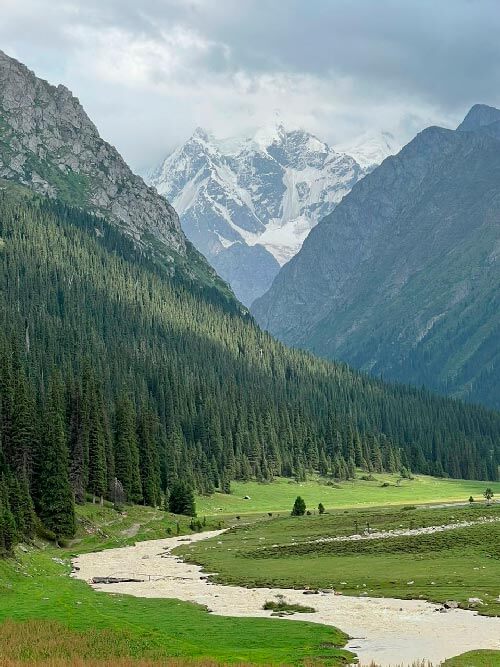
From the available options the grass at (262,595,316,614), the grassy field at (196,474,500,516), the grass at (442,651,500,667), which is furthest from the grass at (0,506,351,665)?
the grassy field at (196,474,500,516)

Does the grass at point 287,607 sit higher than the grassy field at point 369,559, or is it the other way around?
the grassy field at point 369,559

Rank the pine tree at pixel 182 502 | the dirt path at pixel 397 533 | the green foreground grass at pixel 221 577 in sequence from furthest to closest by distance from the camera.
Result: the pine tree at pixel 182 502, the dirt path at pixel 397 533, the green foreground grass at pixel 221 577

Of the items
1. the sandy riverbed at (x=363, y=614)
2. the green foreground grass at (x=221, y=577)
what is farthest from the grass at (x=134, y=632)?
the sandy riverbed at (x=363, y=614)

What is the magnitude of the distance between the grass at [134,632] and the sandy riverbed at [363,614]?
2.07m

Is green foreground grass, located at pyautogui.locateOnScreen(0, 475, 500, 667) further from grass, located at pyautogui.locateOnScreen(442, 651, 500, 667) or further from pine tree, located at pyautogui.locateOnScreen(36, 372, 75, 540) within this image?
pine tree, located at pyautogui.locateOnScreen(36, 372, 75, 540)

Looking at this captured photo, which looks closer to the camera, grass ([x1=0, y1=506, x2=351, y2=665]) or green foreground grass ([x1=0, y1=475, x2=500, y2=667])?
grass ([x1=0, y1=506, x2=351, y2=665])

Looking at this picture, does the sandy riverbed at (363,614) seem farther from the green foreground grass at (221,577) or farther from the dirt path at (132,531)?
the dirt path at (132,531)

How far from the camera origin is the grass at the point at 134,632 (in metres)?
40.5

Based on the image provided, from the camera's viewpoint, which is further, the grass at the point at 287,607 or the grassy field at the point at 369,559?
the grassy field at the point at 369,559

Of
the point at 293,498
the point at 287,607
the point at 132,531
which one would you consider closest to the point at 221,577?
the point at 287,607

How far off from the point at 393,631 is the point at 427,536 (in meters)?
48.0

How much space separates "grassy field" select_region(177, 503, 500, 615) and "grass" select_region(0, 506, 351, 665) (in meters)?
13.0

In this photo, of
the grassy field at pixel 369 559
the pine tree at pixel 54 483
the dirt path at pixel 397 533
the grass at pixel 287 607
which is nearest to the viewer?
the grass at pixel 287 607

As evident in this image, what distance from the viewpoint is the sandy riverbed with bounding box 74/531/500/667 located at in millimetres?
42031
